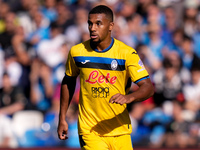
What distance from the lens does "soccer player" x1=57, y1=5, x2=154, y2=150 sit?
15.5 feet

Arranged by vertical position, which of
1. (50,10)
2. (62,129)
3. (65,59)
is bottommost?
(62,129)

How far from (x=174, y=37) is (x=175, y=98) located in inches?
74.4

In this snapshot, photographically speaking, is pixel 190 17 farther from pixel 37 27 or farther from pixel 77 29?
pixel 37 27

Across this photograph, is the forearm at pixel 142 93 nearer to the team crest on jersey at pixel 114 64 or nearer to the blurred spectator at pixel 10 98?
the team crest on jersey at pixel 114 64

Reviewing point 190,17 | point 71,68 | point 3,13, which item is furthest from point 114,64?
point 190,17

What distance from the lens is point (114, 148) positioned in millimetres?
4801

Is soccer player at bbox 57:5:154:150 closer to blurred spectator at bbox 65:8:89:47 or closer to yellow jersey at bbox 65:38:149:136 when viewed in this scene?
yellow jersey at bbox 65:38:149:136

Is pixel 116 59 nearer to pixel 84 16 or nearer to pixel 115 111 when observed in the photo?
pixel 115 111

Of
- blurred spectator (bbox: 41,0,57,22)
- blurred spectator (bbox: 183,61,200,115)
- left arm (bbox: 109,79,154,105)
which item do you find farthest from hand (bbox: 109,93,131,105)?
blurred spectator (bbox: 41,0,57,22)

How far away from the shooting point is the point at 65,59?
32.1 ft

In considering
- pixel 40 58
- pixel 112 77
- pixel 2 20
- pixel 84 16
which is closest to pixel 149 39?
pixel 84 16

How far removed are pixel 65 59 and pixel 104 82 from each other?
16.7ft

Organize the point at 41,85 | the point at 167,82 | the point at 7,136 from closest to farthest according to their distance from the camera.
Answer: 1. the point at 7,136
2. the point at 41,85
3. the point at 167,82

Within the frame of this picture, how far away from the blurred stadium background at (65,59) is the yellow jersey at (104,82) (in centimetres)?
405
